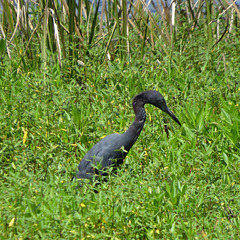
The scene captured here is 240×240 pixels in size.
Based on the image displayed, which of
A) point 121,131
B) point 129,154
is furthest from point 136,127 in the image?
point 121,131

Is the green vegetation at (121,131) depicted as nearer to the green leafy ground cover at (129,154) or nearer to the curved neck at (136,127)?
the green leafy ground cover at (129,154)

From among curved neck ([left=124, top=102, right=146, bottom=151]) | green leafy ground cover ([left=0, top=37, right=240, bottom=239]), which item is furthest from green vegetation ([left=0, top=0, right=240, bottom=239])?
curved neck ([left=124, top=102, right=146, bottom=151])

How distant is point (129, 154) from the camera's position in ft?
13.1

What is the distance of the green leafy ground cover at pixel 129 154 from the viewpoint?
2.66 meters

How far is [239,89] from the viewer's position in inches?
186

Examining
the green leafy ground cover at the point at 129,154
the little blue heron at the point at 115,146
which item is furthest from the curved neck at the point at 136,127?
the green leafy ground cover at the point at 129,154

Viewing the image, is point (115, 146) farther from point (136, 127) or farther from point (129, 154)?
point (129, 154)

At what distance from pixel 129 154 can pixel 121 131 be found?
1.01 ft

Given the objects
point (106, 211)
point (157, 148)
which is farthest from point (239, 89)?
point (106, 211)

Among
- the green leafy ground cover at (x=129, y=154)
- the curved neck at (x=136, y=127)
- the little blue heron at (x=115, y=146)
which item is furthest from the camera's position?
the curved neck at (x=136, y=127)

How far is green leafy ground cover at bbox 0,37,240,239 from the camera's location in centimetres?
266

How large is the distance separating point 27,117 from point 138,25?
2145 mm

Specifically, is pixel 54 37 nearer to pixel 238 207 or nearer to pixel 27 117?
pixel 27 117

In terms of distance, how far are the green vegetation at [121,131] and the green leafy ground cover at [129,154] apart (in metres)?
0.01
